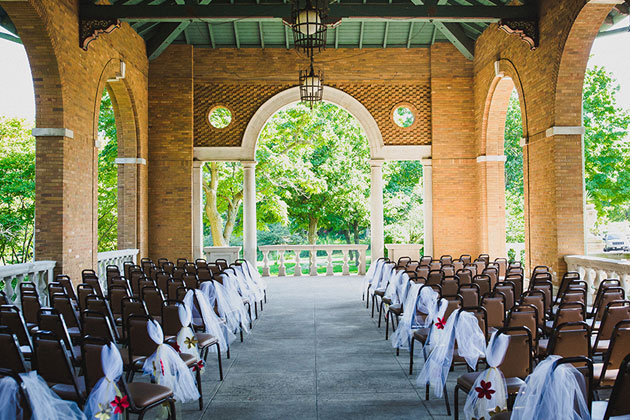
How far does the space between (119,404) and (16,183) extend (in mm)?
15518

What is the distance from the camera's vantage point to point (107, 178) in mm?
18359

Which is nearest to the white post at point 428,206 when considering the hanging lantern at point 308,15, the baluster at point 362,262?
the baluster at point 362,262

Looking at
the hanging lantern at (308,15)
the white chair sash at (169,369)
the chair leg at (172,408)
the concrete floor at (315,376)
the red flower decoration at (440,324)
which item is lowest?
the concrete floor at (315,376)

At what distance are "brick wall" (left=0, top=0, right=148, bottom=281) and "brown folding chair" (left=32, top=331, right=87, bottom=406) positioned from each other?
5983mm

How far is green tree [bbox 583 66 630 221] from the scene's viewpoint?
19.5 meters

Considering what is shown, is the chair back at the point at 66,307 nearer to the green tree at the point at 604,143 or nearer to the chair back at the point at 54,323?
the chair back at the point at 54,323

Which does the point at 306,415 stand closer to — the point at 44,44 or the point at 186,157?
the point at 44,44

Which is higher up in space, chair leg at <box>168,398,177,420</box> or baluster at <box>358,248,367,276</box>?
baluster at <box>358,248,367,276</box>

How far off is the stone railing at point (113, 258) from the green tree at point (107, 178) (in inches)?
208

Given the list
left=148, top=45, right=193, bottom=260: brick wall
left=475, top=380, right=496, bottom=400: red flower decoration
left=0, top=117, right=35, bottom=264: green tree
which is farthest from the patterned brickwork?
left=475, top=380, right=496, bottom=400: red flower decoration

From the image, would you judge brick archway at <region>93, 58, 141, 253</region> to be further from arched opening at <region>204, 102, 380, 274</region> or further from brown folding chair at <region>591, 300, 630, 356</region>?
brown folding chair at <region>591, 300, 630, 356</region>

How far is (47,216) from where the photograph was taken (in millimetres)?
8906

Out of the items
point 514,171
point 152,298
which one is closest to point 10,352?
point 152,298

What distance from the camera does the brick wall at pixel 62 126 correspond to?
859cm
